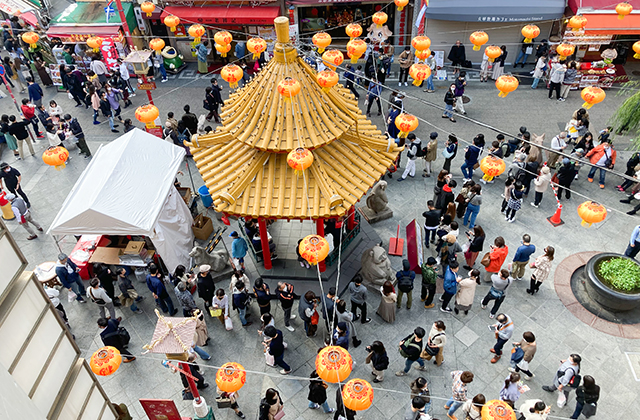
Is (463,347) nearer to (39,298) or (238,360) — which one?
(238,360)

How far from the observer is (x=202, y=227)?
1455 centimetres

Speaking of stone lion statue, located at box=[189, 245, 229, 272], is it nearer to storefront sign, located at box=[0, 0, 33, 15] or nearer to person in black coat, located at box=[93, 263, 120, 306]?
person in black coat, located at box=[93, 263, 120, 306]

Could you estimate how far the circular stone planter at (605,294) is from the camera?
38.7ft

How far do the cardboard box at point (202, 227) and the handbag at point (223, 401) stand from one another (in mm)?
5785

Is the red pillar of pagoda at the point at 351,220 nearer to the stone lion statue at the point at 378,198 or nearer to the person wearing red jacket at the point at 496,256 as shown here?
the stone lion statue at the point at 378,198

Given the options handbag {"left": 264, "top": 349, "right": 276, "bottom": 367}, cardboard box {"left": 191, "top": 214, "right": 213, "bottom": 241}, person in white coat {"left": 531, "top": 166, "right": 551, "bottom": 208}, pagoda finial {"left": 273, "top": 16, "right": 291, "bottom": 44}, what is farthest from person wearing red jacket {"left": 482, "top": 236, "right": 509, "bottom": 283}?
cardboard box {"left": 191, "top": 214, "right": 213, "bottom": 241}

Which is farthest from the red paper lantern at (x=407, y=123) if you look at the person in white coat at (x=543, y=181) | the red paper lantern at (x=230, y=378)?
the red paper lantern at (x=230, y=378)

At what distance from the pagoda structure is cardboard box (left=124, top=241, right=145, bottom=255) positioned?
10.0ft

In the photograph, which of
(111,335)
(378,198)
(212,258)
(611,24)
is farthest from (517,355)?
(611,24)

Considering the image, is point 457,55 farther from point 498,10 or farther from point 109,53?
point 109,53

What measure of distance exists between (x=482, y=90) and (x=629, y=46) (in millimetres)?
7545

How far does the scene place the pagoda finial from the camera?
10.7 m

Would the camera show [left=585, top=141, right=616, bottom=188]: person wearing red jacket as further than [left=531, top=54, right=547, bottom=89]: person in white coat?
No

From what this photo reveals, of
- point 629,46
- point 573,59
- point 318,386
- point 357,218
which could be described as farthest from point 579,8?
point 318,386
